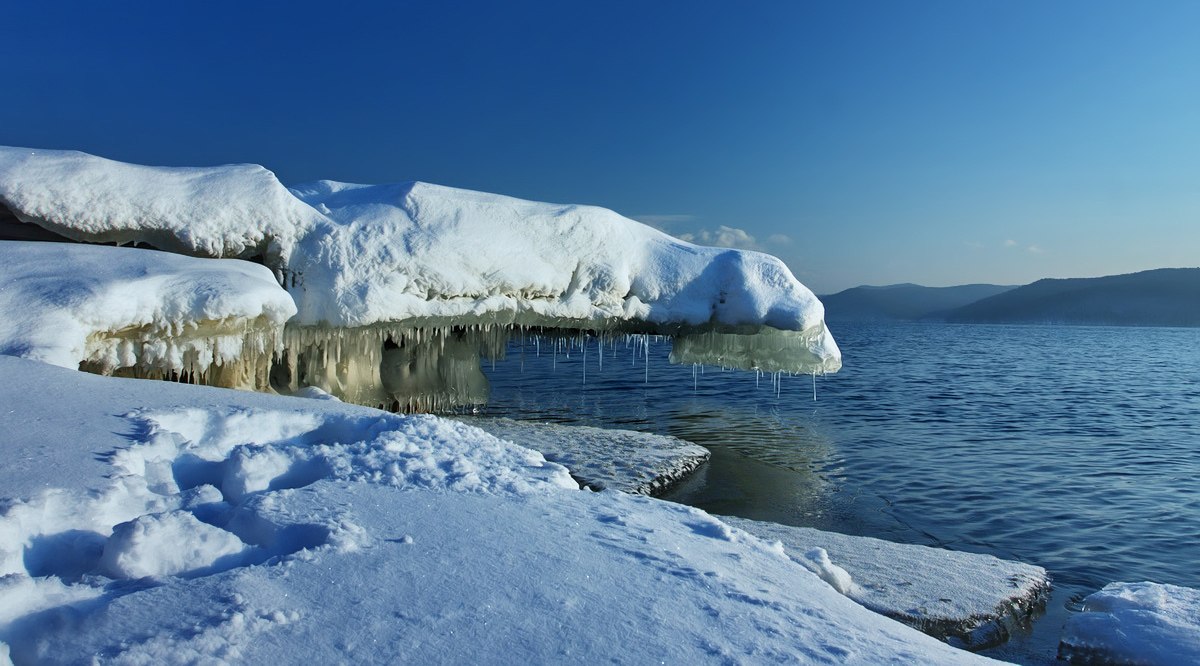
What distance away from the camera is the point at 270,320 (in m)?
10.2

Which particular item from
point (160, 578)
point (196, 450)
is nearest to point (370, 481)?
point (196, 450)

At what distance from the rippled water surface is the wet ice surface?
464mm

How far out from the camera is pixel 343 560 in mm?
4098

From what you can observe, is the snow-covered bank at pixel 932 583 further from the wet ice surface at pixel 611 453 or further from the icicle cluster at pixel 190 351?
the icicle cluster at pixel 190 351

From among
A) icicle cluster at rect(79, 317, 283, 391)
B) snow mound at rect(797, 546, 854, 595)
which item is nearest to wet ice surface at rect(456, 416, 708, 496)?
A: snow mound at rect(797, 546, 854, 595)

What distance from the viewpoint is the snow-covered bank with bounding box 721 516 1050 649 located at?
20.0ft

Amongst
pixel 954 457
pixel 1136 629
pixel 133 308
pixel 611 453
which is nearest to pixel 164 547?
pixel 133 308

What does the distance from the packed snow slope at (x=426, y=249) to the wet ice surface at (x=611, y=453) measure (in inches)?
80.2

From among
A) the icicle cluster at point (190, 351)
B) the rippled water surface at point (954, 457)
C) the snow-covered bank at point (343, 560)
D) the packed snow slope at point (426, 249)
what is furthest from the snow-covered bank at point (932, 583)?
the icicle cluster at point (190, 351)

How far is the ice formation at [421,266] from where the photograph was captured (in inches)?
431

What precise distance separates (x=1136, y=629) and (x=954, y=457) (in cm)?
901

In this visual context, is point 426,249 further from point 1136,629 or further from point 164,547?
point 1136,629

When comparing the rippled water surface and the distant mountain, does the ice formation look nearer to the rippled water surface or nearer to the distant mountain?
the rippled water surface

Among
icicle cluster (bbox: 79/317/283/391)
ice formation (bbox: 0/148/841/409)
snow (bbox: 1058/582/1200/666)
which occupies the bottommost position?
snow (bbox: 1058/582/1200/666)
